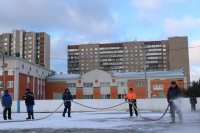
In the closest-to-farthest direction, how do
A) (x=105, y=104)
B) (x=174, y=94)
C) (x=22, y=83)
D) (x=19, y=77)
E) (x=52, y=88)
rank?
(x=174, y=94), (x=105, y=104), (x=19, y=77), (x=22, y=83), (x=52, y=88)

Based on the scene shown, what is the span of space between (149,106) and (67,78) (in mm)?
42021

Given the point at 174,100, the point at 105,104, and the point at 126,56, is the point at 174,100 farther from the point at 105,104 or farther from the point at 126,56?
the point at 126,56

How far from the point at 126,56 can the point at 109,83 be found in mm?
81157

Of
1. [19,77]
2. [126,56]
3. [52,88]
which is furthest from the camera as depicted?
[126,56]

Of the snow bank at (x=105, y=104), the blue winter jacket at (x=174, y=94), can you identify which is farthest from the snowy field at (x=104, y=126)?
the snow bank at (x=105, y=104)

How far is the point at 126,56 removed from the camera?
477 feet

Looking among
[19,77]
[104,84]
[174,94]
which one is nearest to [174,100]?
[174,94]

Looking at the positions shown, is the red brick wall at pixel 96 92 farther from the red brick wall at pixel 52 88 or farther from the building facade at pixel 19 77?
the building facade at pixel 19 77

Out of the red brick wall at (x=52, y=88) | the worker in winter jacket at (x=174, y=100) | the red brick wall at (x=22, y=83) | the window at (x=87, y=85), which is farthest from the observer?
the red brick wall at (x=52, y=88)

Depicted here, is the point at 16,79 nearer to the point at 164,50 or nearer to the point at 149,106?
the point at 149,106

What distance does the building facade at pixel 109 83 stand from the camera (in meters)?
62.0

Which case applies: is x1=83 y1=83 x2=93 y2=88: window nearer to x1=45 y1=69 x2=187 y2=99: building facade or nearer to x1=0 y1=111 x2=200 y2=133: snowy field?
x1=45 y1=69 x2=187 y2=99: building facade

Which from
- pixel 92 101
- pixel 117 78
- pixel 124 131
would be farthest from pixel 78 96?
pixel 124 131

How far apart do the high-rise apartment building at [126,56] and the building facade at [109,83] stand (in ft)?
243
